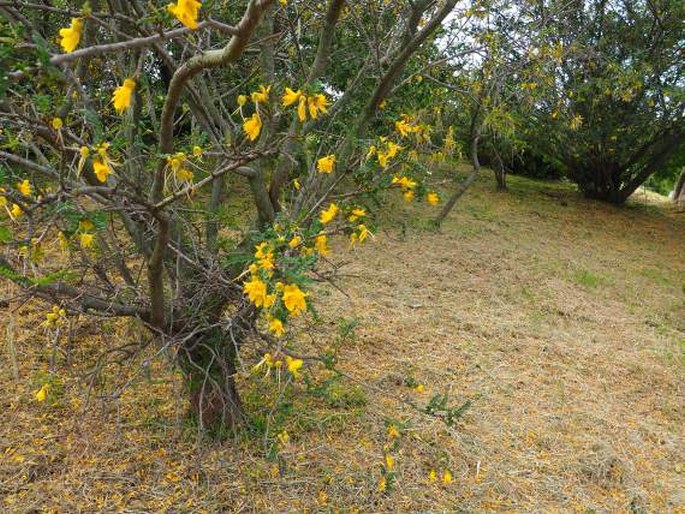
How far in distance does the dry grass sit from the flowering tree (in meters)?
0.32

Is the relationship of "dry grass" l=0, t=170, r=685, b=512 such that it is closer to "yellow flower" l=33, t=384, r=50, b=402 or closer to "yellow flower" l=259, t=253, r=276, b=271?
"yellow flower" l=33, t=384, r=50, b=402

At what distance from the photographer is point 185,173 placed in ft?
4.92

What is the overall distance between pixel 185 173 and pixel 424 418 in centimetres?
188

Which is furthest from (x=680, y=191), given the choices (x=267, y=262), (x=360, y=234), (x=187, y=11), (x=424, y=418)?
(x=187, y=11)

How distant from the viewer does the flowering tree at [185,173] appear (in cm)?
131

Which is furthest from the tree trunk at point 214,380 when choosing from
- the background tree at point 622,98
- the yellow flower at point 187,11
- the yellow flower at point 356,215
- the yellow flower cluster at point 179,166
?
the background tree at point 622,98

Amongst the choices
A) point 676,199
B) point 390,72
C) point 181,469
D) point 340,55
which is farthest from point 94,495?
point 676,199

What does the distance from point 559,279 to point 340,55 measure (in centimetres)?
264

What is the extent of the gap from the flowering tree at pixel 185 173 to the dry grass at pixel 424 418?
0.32m

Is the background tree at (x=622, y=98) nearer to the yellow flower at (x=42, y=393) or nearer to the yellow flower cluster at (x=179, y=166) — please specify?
the yellow flower cluster at (x=179, y=166)

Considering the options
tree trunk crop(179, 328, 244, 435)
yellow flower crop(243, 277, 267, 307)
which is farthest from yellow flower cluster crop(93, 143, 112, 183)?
tree trunk crop(179, 328, 244, 435)

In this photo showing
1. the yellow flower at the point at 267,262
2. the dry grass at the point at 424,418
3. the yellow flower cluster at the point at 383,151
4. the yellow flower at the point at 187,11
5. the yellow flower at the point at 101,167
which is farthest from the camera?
the dry grass at the point at 424,418

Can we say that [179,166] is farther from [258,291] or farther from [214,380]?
[214,380]

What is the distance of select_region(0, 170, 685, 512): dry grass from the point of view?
2281 millimetres
